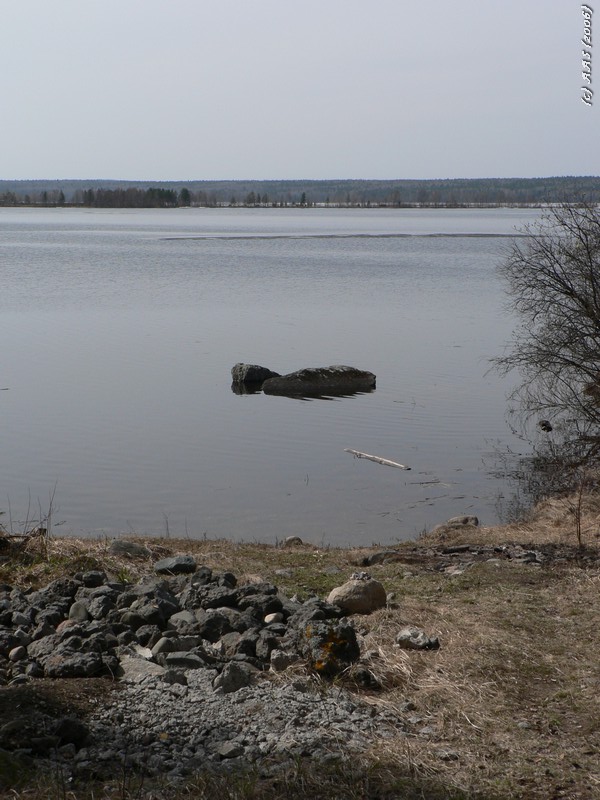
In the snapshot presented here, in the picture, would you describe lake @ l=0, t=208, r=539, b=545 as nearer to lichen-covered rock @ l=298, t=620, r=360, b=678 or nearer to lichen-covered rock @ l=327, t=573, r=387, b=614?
lichen-covered rock @ l=327, t=573, r=387, b=614

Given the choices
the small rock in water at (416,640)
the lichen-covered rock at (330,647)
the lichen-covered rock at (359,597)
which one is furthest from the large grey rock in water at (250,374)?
the lichen-covered rock at (330,647)

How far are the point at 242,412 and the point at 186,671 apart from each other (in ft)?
47.6

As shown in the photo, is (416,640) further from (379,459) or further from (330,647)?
(379,459)

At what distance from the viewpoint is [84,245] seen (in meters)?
75.8

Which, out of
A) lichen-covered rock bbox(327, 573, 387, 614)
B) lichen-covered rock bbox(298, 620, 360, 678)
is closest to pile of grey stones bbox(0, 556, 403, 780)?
lichen-covered rock bbox(298, 620, 360, 678)

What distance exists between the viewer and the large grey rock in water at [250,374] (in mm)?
22250

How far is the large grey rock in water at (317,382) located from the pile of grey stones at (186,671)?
1457cm

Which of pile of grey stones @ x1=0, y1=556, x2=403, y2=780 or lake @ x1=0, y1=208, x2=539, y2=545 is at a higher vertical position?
pile of grey stones @ x1=0, y1=556, x2=403, y2=780

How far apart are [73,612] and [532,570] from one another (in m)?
4.17

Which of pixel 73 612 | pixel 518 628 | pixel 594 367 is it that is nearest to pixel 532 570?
pixel 518 628

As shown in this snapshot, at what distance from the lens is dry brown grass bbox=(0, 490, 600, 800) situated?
175 inches

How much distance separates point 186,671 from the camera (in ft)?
18.5

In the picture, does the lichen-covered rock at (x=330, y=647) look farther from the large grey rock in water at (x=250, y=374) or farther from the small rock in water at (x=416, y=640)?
the large grey rock in water at (x=250, y=374)

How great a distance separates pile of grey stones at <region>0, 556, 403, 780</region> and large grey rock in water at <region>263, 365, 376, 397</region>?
14.6 metres
